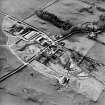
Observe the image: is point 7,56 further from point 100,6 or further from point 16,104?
point 100,6

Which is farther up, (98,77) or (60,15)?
(60,15)

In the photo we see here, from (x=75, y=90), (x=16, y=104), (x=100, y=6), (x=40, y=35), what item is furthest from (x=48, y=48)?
(x=100, y=6)

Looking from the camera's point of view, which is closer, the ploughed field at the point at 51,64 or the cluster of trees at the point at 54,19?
the ploughed field at the point at 51,64

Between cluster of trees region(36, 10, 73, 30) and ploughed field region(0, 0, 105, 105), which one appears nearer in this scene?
ploughed field region(0, 0, 105, 105)

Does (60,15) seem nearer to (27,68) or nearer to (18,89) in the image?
(27,68)

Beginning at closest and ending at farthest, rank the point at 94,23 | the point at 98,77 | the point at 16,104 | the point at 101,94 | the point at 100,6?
1. the point at 16,104
2. the point at 101,94
3. the point at 98,77
4. the point at 94,23
5. the point at 100,6

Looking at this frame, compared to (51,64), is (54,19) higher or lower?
higher

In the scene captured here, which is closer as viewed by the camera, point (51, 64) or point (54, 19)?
point (51, 64)

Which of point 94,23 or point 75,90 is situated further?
point 94,23

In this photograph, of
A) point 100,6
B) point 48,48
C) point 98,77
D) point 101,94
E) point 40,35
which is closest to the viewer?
point 101,94
